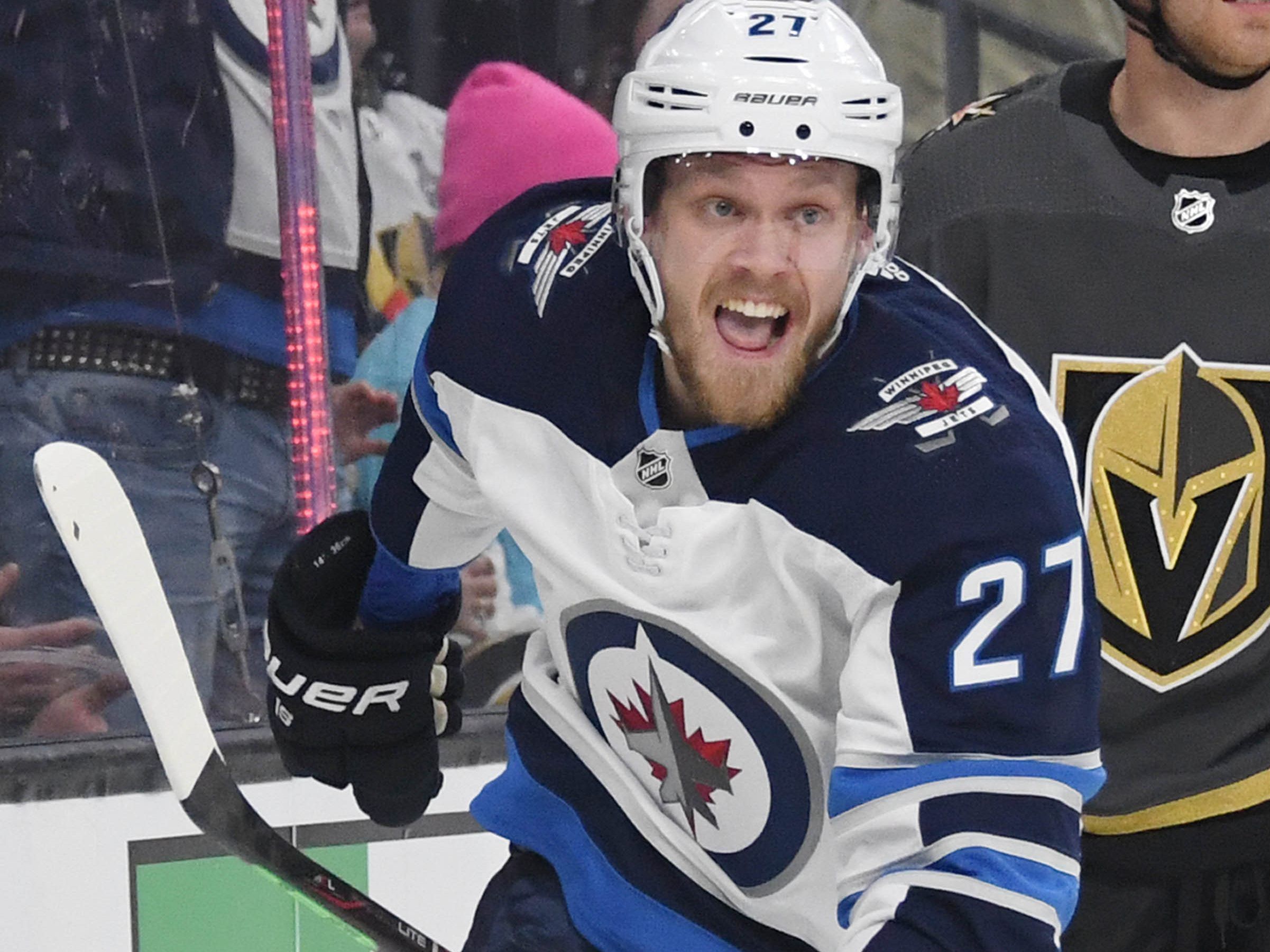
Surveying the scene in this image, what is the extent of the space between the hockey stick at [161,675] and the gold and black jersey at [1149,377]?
0.68m

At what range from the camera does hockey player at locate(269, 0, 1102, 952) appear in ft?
4.42

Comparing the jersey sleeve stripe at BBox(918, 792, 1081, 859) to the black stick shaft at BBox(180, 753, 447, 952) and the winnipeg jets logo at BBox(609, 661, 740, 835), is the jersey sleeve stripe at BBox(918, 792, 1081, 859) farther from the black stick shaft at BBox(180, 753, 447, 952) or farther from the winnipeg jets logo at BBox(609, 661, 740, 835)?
the black stick shaft at BBox(180, 753, 447, 952)

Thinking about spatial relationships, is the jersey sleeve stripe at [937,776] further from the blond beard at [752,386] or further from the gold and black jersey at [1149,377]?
the gold and black jersey at [1149,377]

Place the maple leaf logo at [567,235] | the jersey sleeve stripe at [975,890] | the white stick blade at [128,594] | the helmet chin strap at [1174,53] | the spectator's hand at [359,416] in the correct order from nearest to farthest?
the jersey sleeve stripe at [975,890] → the white stick blade at [128,594] → the maple leaf logo at [567,235] → the helmet chin strap at [1174,53] → the spectator's hand at [359,416]

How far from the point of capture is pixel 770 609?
1.48m

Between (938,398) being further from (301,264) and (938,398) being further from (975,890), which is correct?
(301,264)

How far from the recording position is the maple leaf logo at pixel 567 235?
1677mm

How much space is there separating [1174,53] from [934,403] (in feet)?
1.93

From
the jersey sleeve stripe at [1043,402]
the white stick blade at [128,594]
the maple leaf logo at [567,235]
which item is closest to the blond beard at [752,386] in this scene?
the jersey sleeve stripe at [1043,402]

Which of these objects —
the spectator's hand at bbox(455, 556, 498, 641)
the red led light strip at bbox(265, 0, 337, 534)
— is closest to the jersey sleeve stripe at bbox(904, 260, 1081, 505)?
the red led light strip at bbox(265, 0, 337, 534)

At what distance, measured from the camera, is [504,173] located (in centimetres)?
277

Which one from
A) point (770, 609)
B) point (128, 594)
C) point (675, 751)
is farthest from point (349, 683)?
point (770, 609)

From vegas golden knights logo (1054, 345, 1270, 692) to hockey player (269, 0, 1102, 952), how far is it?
0.37 m

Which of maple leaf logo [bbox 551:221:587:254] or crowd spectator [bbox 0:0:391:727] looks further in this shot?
crowd spectator [bbox 0:0:391:727]
